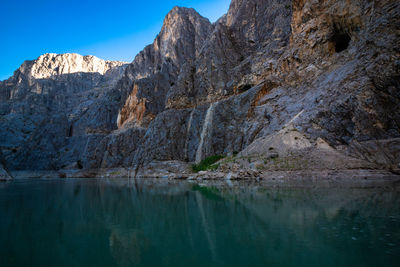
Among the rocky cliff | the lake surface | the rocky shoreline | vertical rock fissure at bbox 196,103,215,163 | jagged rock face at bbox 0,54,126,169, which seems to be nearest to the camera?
the lake surface

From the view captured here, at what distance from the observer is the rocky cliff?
2325cm

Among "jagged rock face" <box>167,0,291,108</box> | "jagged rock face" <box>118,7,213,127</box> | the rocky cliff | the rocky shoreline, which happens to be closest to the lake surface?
the rocky shoreline

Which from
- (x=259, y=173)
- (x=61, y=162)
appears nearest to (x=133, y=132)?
(x=61, y=162)

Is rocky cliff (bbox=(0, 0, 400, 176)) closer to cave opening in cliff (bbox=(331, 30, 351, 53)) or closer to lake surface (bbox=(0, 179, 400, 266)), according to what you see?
cave opening in cliff (bbox=(331, 30, 351, 53))

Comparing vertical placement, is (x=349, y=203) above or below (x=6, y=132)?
below

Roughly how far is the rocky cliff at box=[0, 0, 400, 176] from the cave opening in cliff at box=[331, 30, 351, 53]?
151 millimetres

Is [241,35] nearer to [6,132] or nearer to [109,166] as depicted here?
[109,166]

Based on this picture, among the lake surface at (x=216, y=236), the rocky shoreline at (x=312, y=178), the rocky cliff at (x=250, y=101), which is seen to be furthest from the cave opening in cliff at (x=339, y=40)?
the lake surface at (x=216, y=236)

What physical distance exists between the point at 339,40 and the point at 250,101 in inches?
626

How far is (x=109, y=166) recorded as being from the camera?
63438 millimetres

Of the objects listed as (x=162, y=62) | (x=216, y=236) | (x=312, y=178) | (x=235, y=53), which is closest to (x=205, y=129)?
(x=235, y=53)

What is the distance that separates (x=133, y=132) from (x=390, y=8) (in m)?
58.0

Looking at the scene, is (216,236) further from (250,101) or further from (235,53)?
(235,53)

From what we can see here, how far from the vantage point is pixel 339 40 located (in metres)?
34.3
